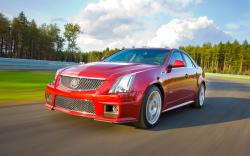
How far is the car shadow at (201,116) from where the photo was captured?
20.1ft

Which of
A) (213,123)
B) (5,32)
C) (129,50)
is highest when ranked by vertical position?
(5,32)

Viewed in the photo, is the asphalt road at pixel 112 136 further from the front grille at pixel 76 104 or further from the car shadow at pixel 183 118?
the front grille at pixel 76 104

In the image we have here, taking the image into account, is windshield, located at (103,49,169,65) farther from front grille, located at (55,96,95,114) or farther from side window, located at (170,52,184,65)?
front grille, located at (55,96,95,114)

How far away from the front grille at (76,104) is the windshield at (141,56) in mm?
1801

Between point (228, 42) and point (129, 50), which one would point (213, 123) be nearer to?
point (129, 50)

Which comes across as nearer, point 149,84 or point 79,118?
point 149,84

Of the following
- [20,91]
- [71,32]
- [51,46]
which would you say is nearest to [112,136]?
[20,91]

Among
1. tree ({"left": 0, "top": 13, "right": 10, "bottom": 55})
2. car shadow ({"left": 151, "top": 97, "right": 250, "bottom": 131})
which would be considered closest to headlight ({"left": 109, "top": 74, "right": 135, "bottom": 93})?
car shadow ({"left": 151, "top": 97, "right": 250, "bottom": 131})

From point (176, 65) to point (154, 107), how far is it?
1178mm

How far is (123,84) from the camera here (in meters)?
5.10

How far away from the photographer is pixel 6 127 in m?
4.95

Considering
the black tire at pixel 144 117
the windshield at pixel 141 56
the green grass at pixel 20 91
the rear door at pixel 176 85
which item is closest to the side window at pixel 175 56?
the rear door at pixel 176 85

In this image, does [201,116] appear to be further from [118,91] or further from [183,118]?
[118,91]

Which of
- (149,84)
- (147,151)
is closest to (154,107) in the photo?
(149,84)
